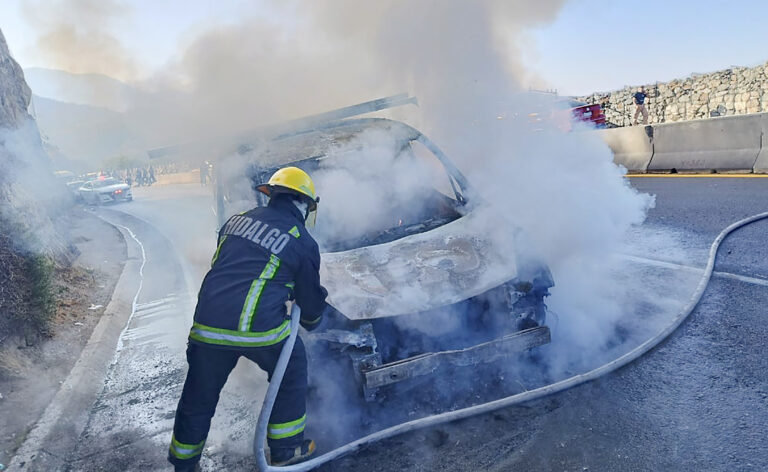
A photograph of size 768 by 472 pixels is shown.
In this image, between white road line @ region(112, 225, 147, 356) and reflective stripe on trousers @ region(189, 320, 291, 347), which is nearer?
reflective stripe on trousers @ region(189, 320, 291, 347)

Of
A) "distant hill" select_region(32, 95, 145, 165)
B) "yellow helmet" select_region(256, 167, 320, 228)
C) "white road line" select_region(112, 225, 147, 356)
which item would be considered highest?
"distant hill" select_region(32, 95, 145, 165)

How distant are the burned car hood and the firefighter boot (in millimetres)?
777

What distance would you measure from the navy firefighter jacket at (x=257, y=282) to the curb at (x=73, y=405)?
4.86ft

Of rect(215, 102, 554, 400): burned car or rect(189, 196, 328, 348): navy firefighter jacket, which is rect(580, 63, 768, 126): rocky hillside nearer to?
rect(215, 102, 554, 400): burned car

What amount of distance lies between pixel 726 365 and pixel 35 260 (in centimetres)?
594

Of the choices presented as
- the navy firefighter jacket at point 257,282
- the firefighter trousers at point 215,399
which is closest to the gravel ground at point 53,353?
the firefighter trousers at point 215,399

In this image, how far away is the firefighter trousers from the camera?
262cm

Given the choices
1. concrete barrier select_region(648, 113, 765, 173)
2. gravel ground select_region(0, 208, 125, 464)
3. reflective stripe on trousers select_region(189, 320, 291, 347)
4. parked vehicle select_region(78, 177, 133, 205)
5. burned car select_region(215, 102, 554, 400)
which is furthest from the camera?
parked vehicle select_region(78, 177, 133, 205)

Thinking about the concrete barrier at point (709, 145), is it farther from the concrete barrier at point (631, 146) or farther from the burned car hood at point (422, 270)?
the burned car hood at point (422, 270)

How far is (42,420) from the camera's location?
3500mm

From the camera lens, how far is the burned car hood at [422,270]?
123 inches

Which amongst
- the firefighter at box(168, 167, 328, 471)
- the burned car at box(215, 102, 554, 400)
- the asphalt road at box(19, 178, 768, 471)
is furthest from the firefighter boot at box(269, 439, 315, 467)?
the burned car at box(215, 102, 554, 400)

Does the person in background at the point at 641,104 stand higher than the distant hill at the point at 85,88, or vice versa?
the distant hill at the point at 85,88

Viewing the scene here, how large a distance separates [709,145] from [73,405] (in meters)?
11.4
